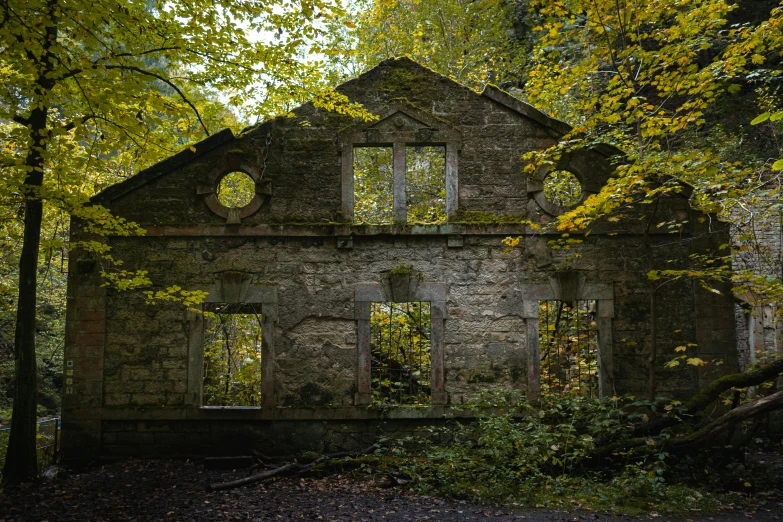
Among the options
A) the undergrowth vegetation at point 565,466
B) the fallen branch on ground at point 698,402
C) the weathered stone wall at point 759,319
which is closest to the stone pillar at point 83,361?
the undergrowth vegetation at point 565,466

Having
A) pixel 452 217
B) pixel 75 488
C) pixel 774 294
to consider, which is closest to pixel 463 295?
pixel 452 217

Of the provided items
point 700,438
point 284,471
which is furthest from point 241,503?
point 700,438

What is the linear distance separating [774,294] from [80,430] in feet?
31.5

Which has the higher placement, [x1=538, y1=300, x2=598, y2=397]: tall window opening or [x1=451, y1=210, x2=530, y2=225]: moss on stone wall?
[x1=451, y1=210, x2=530, y2=225]: moss on stone wall

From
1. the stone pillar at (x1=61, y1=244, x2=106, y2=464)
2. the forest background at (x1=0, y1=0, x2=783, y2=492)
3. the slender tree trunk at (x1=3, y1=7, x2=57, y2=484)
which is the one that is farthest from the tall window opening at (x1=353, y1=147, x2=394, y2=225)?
the slender tree trunk at (x1=3, y1=7, x2=57, y2=484)

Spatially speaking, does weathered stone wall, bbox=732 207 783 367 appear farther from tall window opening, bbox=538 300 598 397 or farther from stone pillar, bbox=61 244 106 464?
stone pillar, bbox=61 244 106 464

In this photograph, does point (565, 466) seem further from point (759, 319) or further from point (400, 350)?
point (759, 319)

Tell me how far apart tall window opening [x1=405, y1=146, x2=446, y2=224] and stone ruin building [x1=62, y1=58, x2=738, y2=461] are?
16.6 ft

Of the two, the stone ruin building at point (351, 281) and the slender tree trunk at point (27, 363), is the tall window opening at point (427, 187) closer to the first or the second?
the stone ruin building at point (351, 281)

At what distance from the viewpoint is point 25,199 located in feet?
23.1

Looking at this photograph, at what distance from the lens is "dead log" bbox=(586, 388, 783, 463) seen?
6609mm

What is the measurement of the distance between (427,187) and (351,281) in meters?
6.70

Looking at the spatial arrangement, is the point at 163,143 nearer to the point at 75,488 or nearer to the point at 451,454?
the point at 75,488

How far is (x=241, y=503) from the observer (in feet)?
21.5
